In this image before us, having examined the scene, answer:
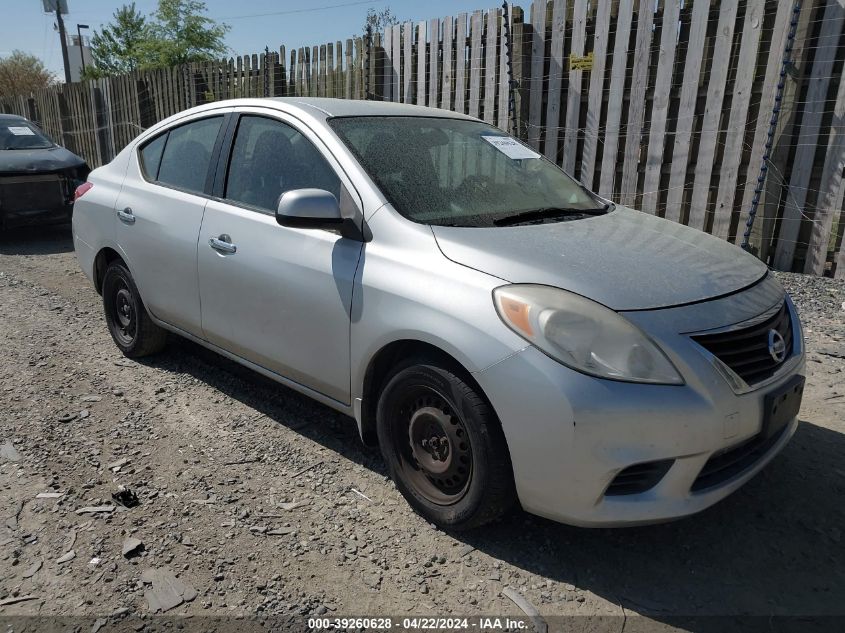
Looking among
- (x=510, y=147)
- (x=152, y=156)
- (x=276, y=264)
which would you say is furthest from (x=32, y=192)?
(x=510, y=147)

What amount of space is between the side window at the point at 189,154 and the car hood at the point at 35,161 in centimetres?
555

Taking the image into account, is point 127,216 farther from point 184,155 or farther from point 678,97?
point 678,97

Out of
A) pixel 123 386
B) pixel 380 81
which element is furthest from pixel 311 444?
pixel 380 81

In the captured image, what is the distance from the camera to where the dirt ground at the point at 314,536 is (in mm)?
2379

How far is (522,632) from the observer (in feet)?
7.36

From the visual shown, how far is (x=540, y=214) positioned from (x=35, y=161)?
8.05 m

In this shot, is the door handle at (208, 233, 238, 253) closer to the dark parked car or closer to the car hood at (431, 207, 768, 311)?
the car hood at (431, 207, 768, 311)

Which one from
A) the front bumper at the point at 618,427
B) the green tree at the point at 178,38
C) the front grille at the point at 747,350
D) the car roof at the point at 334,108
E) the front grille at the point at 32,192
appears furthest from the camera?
the green tree at the point at 178,38

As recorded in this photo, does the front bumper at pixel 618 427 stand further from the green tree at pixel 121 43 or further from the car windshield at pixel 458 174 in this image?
the green tree at pixel 121 43

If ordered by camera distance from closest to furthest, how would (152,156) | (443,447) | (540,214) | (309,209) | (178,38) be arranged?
(443,447) < (309,209) < (540,214) < (152,156) < (178,38)

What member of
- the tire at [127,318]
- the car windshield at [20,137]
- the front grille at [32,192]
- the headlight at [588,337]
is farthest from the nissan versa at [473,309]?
the car windshield at [20,137]

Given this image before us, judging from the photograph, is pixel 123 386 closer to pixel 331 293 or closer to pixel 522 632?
pixel 331 293

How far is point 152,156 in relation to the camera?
434 centimetres

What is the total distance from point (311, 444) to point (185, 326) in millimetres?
1121
